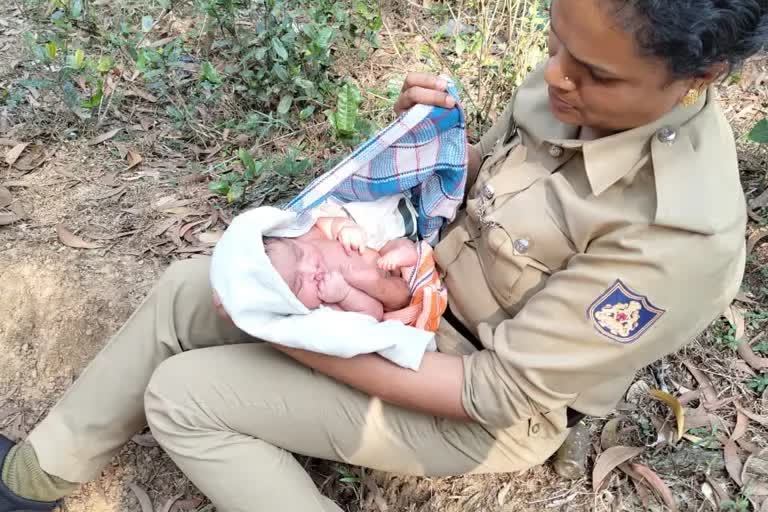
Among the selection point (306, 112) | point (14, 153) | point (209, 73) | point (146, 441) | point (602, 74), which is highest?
point (602, 74)

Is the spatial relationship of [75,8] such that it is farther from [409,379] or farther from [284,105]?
[409,379]

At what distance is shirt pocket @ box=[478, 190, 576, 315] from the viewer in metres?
1.43

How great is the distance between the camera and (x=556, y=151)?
150 cm

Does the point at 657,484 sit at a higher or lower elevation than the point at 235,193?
lower

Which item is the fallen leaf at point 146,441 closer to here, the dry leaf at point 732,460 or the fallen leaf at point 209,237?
the fallen leaf at point 209,237

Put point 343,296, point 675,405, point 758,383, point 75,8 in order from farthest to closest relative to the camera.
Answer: point 75,8
point 758,383
point 675,405
point 343,296

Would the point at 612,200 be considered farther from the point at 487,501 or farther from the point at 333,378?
the point at 487,501

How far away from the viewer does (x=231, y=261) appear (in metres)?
1.52

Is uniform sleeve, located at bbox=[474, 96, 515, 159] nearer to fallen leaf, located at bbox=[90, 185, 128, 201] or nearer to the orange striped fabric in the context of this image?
the orange striped fabric

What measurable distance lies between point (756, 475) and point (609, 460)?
0.41m

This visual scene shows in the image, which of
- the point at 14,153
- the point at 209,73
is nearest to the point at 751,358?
the point at 209,73

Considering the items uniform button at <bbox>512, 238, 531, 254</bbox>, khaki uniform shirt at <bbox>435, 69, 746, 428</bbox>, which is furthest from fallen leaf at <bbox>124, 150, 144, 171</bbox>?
uniform button at <bbox>512, 238, 531, 254</bbox>

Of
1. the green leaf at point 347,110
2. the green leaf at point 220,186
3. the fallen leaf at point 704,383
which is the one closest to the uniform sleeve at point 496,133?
the green leaf at point 347,110

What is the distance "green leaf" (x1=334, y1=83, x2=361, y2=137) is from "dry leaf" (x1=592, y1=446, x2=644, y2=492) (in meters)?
1.58
